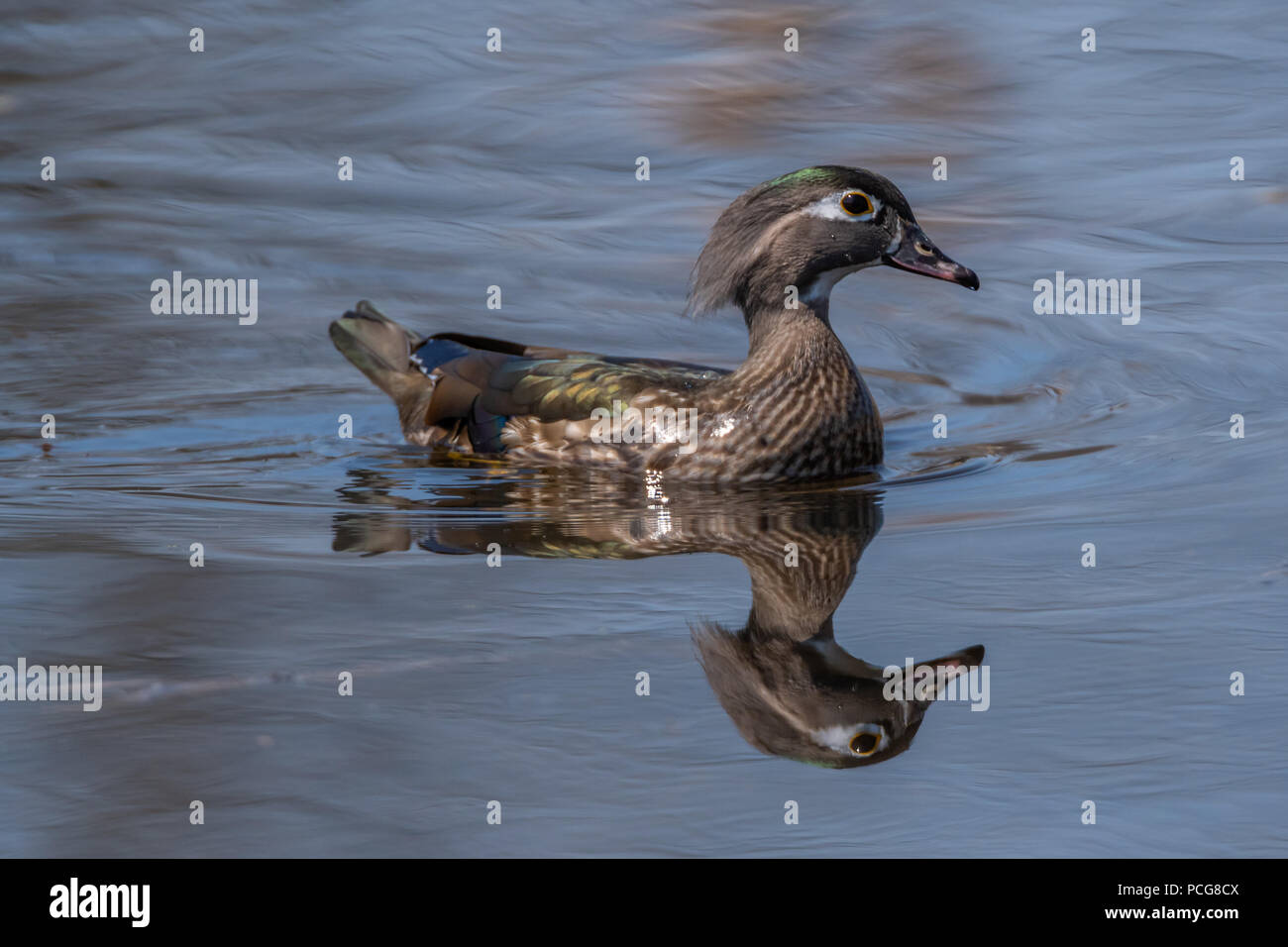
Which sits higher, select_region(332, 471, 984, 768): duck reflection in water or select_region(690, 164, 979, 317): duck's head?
select_region(690, 164, 979, 317): duck's head

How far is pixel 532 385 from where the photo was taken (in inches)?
332

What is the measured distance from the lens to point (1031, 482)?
7.81 meters

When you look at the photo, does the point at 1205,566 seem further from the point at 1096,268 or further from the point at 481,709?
the point at 1096,268

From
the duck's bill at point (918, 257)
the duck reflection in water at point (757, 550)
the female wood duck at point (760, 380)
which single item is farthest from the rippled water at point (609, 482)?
the duck's bill at point (918, 257)

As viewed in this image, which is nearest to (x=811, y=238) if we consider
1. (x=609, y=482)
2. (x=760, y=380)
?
(x=760, y=380)

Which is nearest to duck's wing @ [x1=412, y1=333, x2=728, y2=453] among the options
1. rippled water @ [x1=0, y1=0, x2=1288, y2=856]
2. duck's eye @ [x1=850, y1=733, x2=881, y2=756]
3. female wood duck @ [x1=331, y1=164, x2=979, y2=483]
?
female wood duck @ [x1=331, y1=164, x2=979, y2=483]

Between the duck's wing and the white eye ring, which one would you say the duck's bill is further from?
the duck's wing

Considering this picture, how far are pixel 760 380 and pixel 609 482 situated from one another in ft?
2.46

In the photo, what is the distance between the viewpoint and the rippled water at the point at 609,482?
4859 millimetres

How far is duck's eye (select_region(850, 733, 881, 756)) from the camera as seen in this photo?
16.7 feet

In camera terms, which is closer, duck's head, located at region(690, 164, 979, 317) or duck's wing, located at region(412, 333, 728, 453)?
duck's head, located at region(690, 164, 979, 317)

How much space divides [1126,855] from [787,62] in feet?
37.9

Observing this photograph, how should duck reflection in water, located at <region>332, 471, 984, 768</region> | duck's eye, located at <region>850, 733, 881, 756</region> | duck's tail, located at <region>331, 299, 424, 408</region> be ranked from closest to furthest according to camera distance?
1. duck's eye, located at <region>850, 733, 881, 756</region>
2. duck reflection in water, located at <region>332, 471, 984, 768</region>
3. duck's tail, located at <region>331, 299, 424, 408</region>

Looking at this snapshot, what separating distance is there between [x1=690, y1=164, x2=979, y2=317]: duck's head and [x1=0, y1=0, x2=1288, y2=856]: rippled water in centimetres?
91
